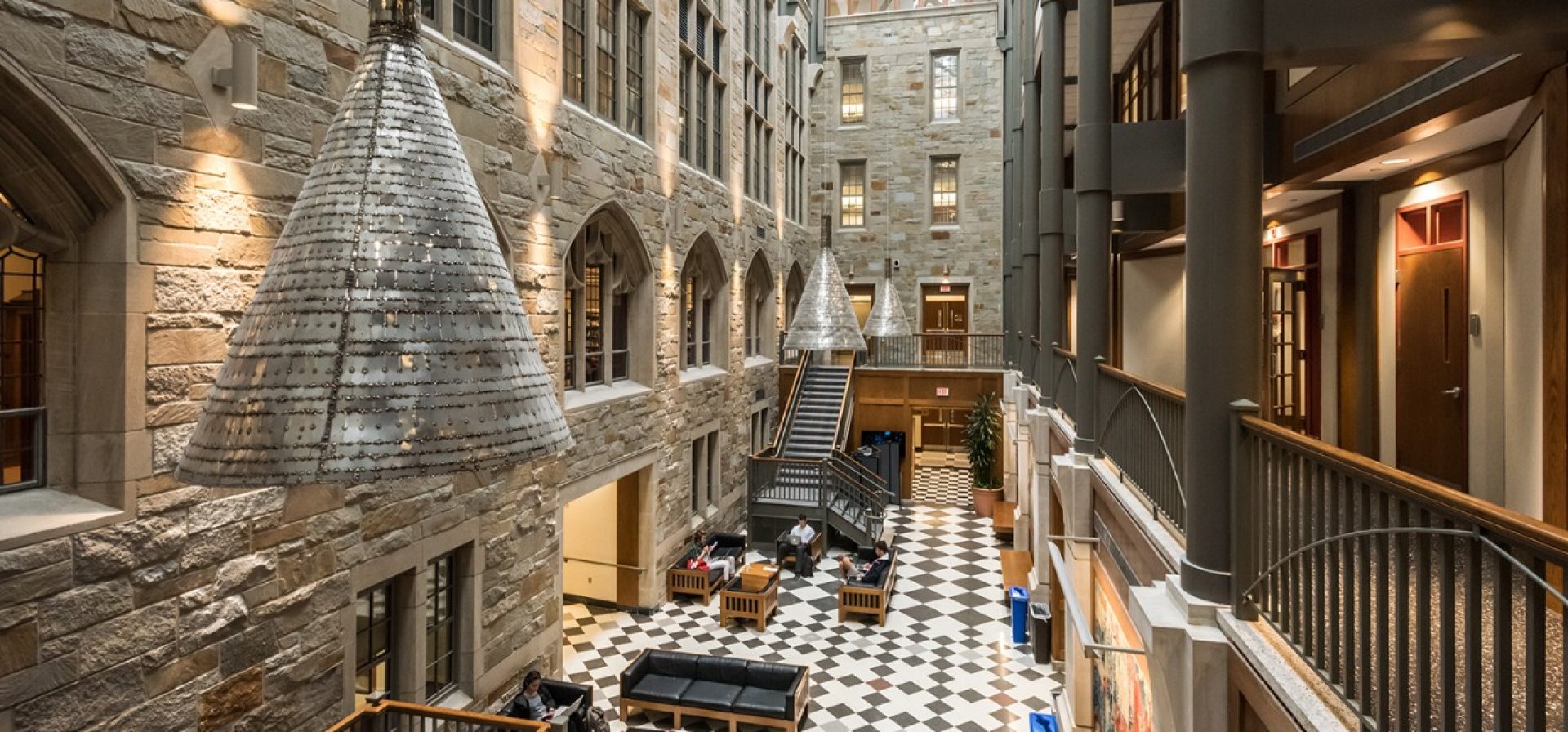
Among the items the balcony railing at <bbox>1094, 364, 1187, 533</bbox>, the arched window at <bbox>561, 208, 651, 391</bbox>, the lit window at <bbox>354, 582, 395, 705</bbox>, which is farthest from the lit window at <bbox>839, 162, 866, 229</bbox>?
the lit window at <bbox>354, 582, 395, 705</bbox>

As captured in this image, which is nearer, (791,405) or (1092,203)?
(1092,203)

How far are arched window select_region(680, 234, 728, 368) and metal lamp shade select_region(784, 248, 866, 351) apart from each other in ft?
8.72

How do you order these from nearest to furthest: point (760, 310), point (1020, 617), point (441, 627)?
point (441, 627) < point (1020, 617) < point (760, 310)

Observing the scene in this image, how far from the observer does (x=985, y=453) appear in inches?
698

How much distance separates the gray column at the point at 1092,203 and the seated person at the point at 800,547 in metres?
7.43

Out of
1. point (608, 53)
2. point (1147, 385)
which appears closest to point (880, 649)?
point (1147, 385)

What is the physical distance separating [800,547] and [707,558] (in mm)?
1677

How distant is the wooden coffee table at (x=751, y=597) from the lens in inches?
448

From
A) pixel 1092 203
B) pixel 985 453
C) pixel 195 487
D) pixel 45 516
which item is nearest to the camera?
pixel 45 516

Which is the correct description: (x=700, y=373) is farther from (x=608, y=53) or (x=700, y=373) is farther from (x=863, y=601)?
(x=608, y=53)

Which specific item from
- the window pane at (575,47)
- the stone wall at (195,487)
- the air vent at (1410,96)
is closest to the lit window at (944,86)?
the window pane at (575,47)

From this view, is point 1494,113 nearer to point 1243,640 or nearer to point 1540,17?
point 1540,17

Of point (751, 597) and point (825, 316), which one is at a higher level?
point (825, 316)

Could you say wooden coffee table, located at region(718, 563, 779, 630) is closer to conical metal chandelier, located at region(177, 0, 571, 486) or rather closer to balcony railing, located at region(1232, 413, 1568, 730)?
balcony railing, located at region(1232, 413, 1568, 730)
